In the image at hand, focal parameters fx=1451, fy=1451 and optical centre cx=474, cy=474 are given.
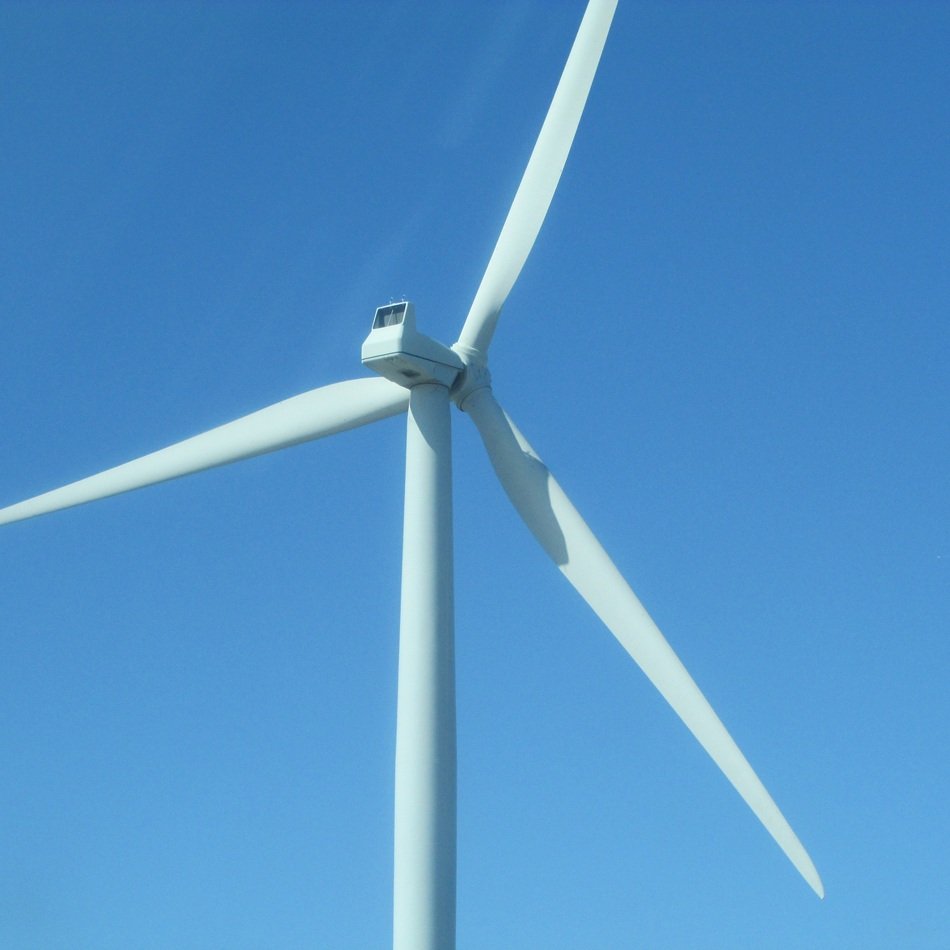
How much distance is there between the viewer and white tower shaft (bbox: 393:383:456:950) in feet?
61.6

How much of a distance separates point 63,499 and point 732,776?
40.9 feet

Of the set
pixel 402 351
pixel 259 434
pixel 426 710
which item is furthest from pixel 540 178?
pixel 426 710

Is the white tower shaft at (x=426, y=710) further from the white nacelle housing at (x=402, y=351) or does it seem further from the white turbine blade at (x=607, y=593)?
the white turbine blade at (x=607, y=593)

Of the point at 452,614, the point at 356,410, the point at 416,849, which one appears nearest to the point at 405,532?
the point at 452,614

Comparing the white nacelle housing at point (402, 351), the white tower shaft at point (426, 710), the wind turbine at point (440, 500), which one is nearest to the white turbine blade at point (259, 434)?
the wind turbine at point (440, 500)

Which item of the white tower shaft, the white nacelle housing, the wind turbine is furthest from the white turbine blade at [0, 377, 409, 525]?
the white tower shaft

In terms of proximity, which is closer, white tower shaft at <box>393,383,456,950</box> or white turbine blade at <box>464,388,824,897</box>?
white tower shaft at <box>393,383,456,950</box>

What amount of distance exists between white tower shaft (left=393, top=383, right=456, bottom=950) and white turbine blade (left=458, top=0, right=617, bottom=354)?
2691 millimetres

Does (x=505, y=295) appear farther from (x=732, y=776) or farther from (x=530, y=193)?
(x=732, y=776)

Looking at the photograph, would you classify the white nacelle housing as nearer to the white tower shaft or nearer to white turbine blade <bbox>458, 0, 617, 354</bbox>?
the white tower shaft

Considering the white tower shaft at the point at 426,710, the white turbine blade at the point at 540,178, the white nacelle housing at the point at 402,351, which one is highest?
the white turbine blade at the point at 540,178

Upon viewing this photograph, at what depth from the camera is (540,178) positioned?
24.5 m

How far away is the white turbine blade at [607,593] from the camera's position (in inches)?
763

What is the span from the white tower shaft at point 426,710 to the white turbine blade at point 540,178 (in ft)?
8.83
